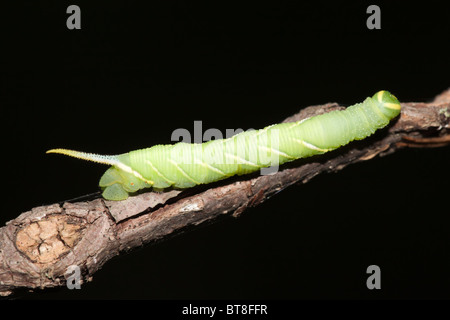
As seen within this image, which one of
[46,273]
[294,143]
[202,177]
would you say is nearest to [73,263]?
[46,273]

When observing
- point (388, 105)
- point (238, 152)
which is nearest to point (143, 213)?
point (238, 152)

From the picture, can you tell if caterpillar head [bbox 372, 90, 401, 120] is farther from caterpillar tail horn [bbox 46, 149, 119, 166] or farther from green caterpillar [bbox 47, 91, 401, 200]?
caterpillar tail horn [bbox 46, 149, 119, 166]

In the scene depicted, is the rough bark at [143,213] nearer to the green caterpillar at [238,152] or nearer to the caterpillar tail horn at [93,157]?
the green caterpillar at [238,152]

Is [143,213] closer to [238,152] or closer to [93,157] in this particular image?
[93,157]

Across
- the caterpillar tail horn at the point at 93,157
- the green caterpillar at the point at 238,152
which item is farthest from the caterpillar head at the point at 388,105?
the caterpillar tail horn at the point at 93,157

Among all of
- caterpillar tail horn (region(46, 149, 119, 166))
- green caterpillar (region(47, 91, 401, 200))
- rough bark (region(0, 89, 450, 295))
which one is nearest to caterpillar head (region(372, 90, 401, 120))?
green caterpillar (region(47, 91, 401, 200))

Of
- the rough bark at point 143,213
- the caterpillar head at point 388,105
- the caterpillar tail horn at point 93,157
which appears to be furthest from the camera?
the caterpillar head at point 388,105

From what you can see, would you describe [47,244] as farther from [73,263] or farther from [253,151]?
[253,151]
